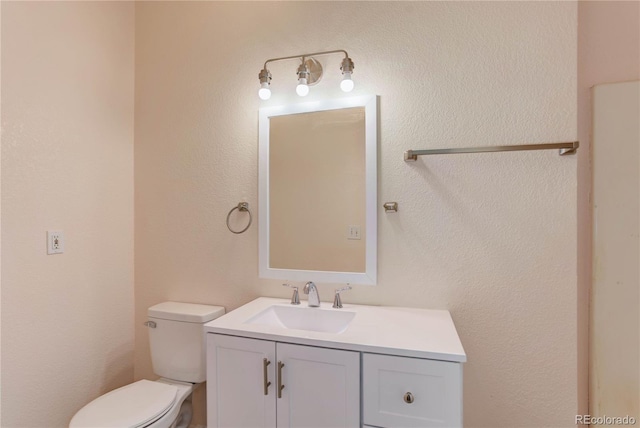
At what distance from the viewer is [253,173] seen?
5.35ft

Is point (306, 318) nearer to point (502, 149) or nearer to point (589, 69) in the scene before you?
point (502, 149)

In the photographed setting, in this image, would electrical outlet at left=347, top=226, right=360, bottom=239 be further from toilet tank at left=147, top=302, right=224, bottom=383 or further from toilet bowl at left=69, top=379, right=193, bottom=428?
toilet bowl at left=69, top=379, right=193, bottom=428

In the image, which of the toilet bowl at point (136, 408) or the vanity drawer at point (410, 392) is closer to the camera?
the vanity drawer at point (410, 392)

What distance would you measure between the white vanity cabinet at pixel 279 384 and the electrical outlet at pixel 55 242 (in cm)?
88

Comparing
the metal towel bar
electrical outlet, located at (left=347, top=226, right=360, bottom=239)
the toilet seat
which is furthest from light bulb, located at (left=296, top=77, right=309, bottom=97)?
the toilet seat

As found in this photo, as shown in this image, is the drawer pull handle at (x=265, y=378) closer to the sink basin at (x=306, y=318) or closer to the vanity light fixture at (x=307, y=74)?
the sink basin at (x=306, y=318)

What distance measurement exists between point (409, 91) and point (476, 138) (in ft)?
1.16

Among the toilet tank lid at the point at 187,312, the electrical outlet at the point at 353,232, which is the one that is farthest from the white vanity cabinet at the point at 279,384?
the electrical outlet at the point at 353,232

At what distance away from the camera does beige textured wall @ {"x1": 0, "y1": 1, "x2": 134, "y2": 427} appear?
51.2 inches

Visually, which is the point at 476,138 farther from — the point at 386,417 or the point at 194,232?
the point at 194,232

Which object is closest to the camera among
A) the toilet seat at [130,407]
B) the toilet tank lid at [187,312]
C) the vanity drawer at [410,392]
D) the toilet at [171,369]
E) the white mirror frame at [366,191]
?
the vanity drawer at [410,392]

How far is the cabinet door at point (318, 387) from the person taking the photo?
3.38 feet

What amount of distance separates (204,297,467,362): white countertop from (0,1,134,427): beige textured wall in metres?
0.84

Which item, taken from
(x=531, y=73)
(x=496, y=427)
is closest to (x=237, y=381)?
(x=496, y=427)
